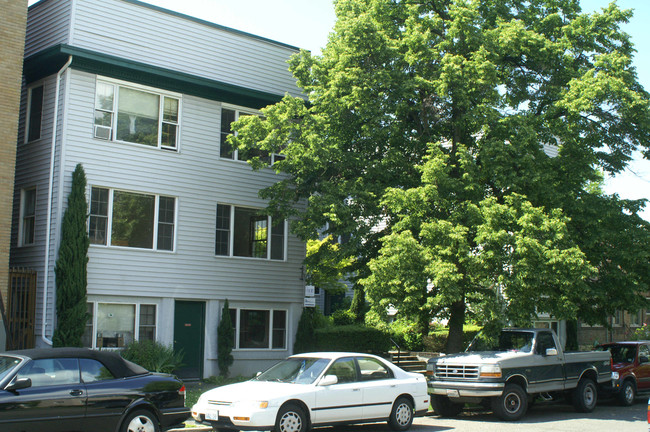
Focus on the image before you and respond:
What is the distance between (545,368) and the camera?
50.5 ft

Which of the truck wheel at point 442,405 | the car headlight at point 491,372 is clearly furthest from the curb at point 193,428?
the car headlight at point 491,372

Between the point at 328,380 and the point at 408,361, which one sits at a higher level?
the point at 328,380

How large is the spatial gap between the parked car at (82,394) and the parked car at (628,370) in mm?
11996

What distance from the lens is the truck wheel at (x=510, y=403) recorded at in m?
14.4

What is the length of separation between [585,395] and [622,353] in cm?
323

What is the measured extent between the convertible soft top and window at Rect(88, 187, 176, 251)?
8.27 metres

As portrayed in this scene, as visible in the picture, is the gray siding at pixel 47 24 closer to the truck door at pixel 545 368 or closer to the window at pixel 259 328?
the window at pixel 259 328

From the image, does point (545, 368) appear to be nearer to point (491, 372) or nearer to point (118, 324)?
point (491, 372)

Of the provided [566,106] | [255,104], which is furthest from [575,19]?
[255,104]

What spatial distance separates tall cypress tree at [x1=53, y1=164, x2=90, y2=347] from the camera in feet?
54.8

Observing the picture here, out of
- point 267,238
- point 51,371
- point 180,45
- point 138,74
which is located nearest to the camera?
point 51,371

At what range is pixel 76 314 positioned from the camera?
1678 centimetres

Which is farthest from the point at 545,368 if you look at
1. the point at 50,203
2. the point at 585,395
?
the point at 50,203

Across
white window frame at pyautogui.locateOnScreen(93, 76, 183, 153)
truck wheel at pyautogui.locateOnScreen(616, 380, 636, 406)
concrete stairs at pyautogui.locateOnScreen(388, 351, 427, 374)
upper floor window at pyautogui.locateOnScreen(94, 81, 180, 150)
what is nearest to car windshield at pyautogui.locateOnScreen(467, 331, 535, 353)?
truck wheel at pyautogui.locateOnScreen(616, 380, 636, 406)
